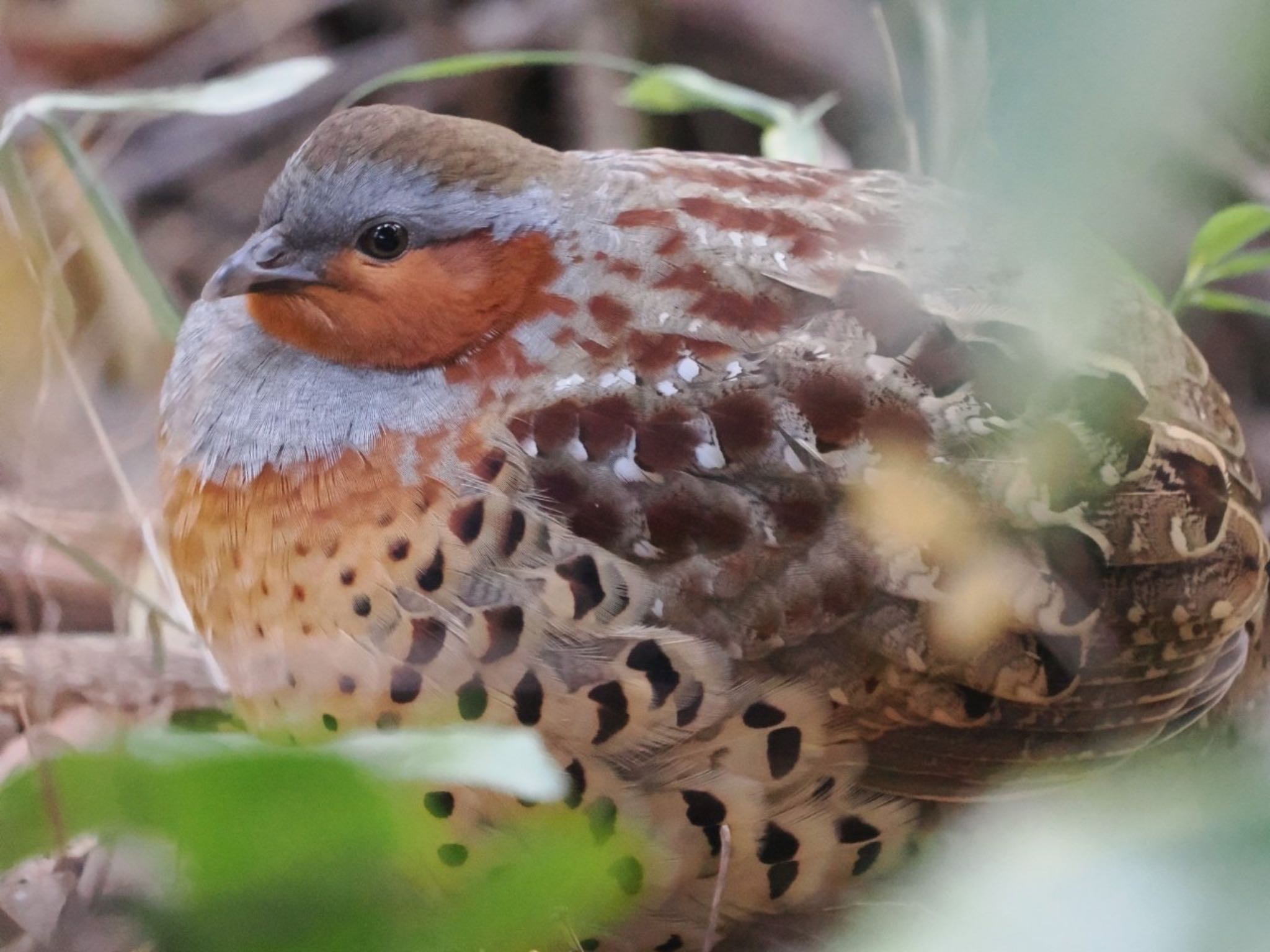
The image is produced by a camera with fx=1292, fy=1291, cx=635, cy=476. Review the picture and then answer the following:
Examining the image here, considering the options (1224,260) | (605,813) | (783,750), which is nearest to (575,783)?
(605,813)

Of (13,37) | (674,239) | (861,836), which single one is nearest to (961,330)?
(674,239)

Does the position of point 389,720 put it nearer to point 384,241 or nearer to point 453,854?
point 453,854

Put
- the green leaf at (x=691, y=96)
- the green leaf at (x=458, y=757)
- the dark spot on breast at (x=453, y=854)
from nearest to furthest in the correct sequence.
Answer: the green leaf at (x=458, y=757) < the dark spot on breast at (x=453, y=854) < the green leaf at (x=691, y=96)

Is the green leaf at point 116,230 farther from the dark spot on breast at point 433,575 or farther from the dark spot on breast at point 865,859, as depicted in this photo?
the dark spot on breast at point 865,859

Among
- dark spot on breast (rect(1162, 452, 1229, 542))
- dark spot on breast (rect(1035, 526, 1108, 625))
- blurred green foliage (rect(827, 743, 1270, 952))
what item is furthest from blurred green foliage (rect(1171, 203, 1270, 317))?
blurred green foliage (rect(827, 743, 1270, 952))

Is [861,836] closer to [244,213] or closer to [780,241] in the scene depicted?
[780,241]

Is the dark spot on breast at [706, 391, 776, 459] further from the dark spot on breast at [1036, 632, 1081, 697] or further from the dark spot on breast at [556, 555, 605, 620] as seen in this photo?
the dark spot on breast at [1036, 632, 1081, 697]

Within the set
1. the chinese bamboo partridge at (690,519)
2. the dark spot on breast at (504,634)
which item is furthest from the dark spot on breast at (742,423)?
the dark spot on breast at (504,634)
